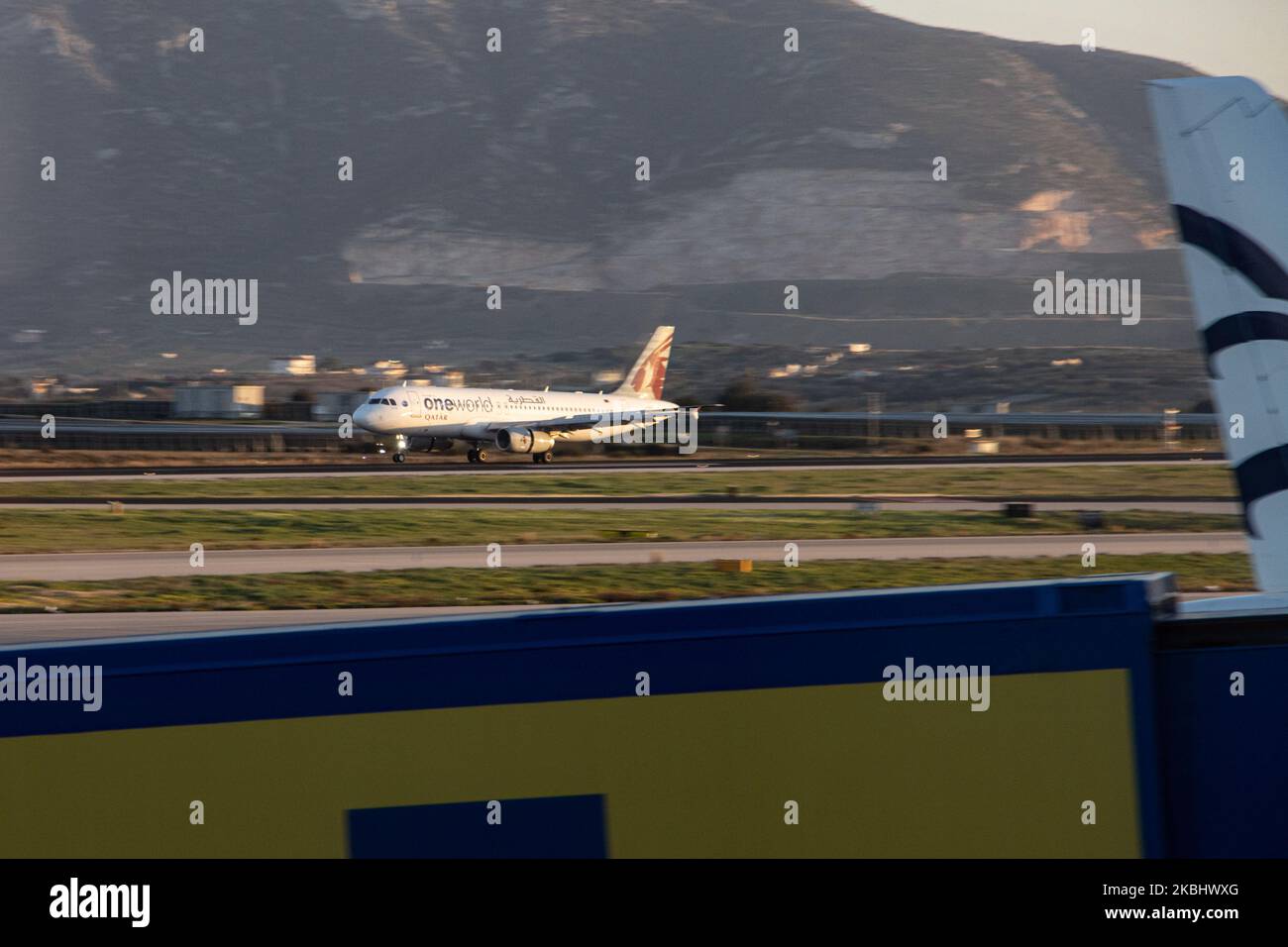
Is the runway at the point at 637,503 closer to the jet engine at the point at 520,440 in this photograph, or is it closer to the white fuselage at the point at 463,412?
the white fuselage at the point at 463,412

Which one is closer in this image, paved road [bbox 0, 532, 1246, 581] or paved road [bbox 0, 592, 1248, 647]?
paved road [bbox 0, 592, 1248, 647]

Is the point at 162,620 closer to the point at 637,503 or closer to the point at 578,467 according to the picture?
the point at 637,503

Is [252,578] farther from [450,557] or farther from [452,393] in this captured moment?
[452,393]

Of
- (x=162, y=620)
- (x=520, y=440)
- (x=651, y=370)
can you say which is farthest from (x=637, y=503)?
(x=651, y=370)

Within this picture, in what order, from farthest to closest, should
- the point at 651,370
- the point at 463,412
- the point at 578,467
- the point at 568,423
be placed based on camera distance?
1. the point at 651,370
2. the point at 568,423
3. the point at 463,412
4. the point at 578,467

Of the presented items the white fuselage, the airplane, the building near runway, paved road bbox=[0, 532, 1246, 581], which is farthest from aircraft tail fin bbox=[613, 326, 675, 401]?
the building near runway

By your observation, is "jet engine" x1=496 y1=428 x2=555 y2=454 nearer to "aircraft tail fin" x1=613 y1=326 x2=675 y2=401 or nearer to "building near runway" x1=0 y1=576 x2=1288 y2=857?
"aircraft tail fin" x1=613 y1=326 x2=675 y2=401

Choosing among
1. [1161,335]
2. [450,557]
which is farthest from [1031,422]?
[1161,335]
